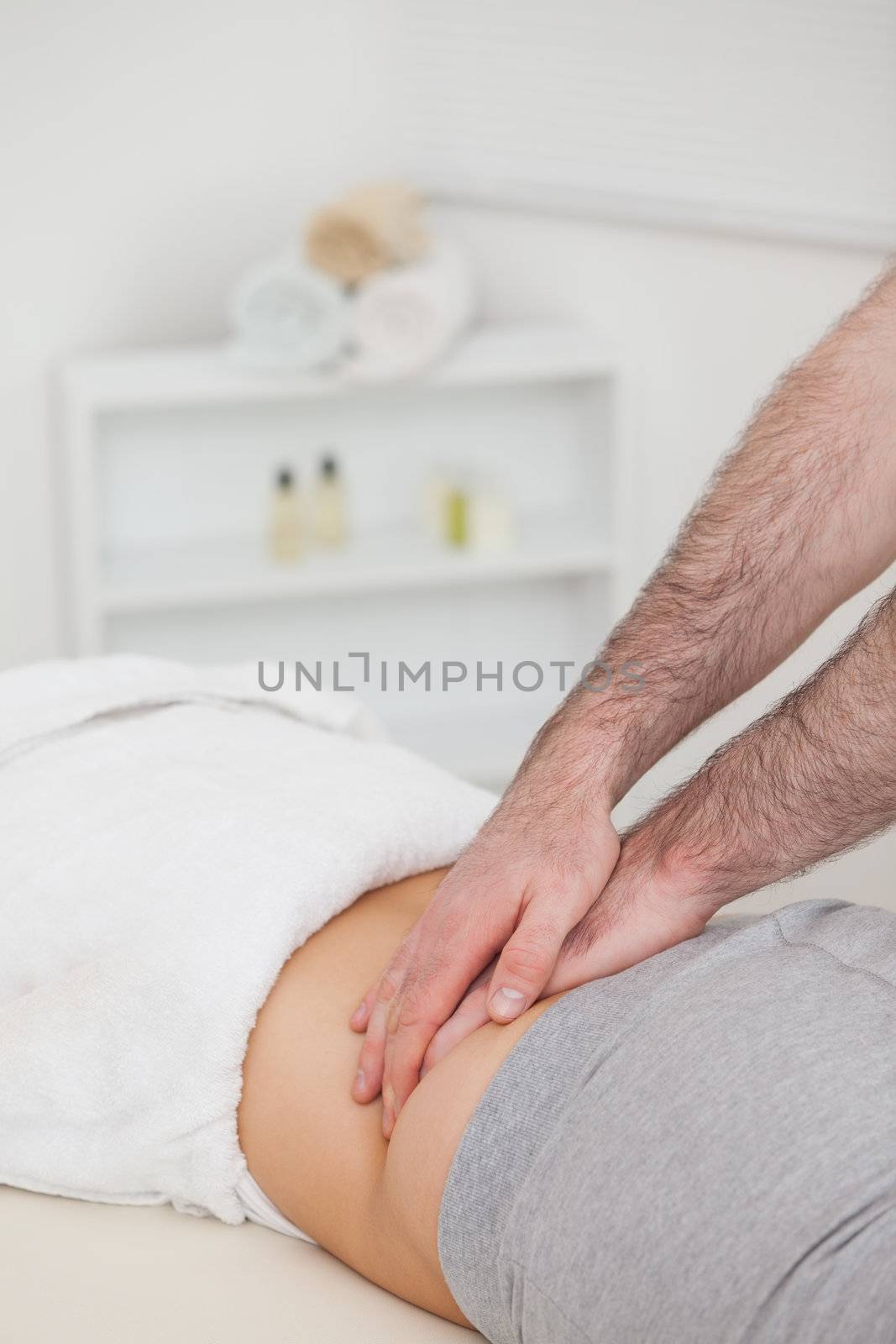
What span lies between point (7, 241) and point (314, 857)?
210cm

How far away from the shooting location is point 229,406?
281 centimetres

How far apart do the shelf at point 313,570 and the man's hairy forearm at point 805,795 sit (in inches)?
68.4

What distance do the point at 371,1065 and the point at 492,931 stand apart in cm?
12

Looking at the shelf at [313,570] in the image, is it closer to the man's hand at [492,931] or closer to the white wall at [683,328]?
the white wall at [683,328]

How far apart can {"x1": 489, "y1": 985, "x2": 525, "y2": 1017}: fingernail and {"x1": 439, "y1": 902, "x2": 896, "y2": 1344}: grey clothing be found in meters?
0.04

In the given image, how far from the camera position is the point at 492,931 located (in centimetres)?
97

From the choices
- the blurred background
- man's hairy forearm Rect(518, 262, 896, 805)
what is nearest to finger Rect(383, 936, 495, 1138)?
man's hairy forearm Rect(518, 262, 896, 805)

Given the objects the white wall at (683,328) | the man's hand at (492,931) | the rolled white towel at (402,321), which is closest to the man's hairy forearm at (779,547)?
the man's hand at (492,931)

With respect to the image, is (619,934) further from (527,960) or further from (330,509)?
(330,509)

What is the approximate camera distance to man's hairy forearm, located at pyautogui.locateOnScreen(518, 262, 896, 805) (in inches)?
45.9

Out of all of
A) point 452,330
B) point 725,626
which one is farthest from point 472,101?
point 725,626

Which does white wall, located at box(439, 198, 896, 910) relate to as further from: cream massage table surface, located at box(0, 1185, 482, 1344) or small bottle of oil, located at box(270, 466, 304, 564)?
cream massage table surface, located at box(0, 1185, 482, 1344)

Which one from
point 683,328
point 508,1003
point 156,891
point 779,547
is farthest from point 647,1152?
point 683,328

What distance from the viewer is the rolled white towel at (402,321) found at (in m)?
2.58
